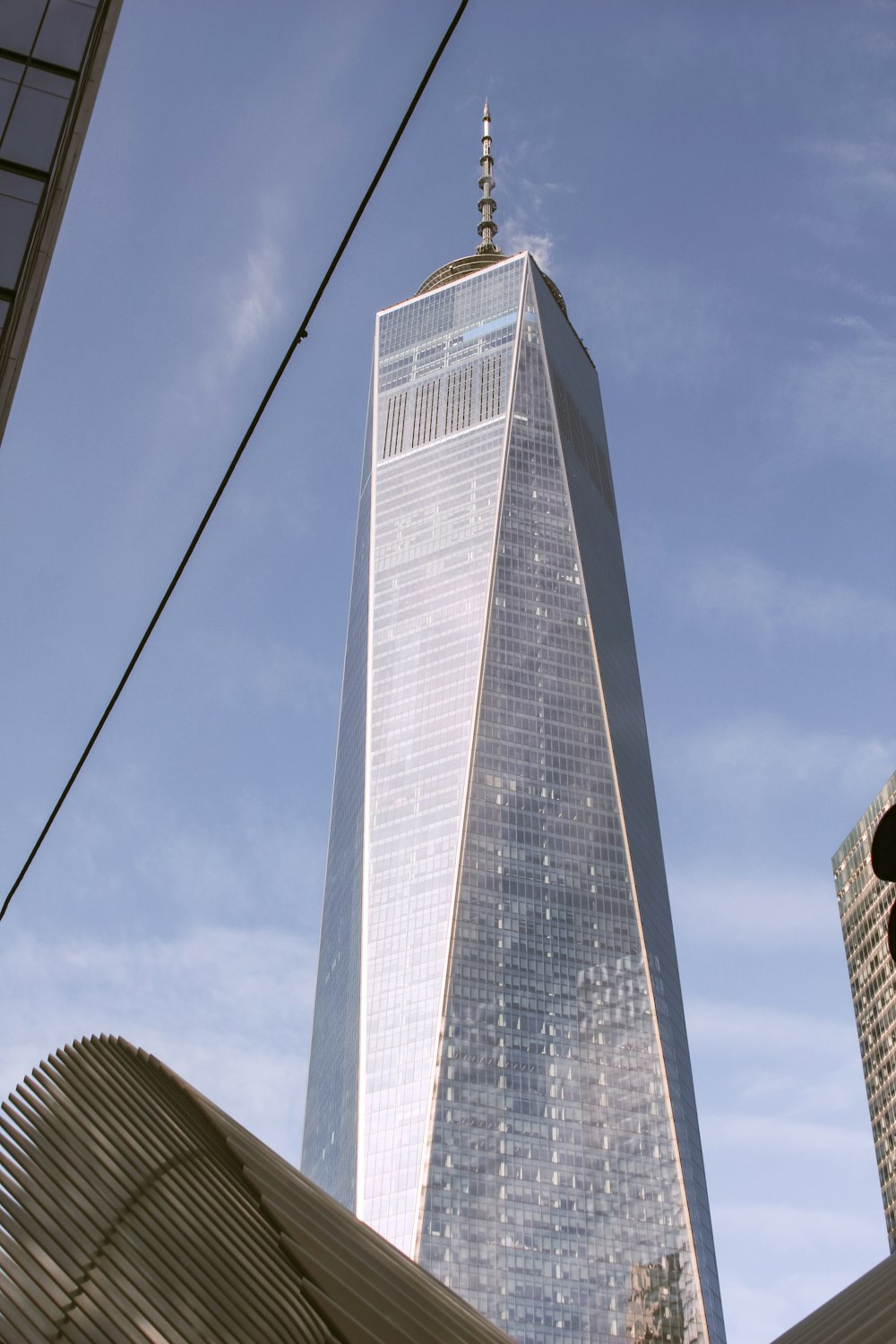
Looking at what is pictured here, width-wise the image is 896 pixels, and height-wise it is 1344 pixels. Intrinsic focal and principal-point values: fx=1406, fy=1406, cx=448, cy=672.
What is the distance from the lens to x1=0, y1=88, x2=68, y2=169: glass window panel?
17.8 m

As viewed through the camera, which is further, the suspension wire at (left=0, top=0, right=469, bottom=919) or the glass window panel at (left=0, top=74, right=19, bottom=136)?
the glass window panel at (left=0, top=74, right=19, bottom=136)

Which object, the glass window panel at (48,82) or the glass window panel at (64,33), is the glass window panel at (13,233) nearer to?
the glass window panel at (48,82)

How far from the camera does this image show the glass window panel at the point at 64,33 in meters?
17.7

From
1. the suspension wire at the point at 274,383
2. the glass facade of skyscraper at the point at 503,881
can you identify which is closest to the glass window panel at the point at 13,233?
the suspension wire at the point at 274,383

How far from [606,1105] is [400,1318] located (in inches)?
4882

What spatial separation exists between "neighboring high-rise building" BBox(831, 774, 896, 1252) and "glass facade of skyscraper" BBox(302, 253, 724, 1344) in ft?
67.5

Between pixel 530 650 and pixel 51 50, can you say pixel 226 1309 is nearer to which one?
pixel 51 50

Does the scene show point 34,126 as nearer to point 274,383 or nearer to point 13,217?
point 13,217

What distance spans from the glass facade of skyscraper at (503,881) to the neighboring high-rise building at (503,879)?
0.31 m

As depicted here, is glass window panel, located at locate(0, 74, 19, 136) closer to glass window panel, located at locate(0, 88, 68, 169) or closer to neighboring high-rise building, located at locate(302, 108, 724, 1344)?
glass window panel, located at locate(0, 88, 68, 169)

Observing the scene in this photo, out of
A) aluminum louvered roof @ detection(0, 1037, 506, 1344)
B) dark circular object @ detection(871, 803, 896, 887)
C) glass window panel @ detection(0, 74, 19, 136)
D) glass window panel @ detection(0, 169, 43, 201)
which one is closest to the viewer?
dark circular object @ detection(871, 803, 896, 887)

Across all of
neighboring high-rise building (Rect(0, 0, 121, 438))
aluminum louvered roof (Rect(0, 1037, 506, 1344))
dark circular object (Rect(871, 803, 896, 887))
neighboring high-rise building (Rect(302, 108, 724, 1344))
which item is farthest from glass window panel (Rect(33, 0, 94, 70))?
neighboring high-rise building (Rect(302, 108, 724, 1344))

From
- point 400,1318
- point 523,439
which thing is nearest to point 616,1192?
point 523,439

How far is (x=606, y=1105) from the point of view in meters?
135
